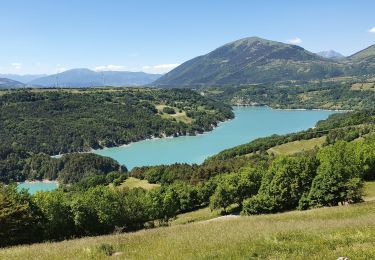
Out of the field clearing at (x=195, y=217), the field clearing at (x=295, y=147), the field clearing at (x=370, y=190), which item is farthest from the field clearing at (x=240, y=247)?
the field clearing at (x=295, y=147)

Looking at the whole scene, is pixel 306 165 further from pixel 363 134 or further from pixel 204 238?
pixel 363 134

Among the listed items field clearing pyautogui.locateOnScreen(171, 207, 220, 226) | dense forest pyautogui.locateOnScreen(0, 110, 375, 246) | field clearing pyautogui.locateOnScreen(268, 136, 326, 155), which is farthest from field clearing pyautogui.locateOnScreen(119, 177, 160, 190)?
field clearing pyautogui.locateOnScreen(268, 136, 326, 155)

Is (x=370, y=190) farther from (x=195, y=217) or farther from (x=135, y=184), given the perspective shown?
(x=135, y=184)

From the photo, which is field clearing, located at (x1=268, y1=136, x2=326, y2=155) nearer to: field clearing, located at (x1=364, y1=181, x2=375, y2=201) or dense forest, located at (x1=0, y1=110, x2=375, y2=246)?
dense forest, located at (x1=0, y1=110, x2=375, y2=246)

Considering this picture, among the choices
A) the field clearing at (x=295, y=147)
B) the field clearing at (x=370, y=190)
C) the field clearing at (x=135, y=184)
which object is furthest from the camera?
the field clearing at (x=295, y=147)

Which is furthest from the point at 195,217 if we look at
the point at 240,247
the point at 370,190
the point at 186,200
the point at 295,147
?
the point at 295,147

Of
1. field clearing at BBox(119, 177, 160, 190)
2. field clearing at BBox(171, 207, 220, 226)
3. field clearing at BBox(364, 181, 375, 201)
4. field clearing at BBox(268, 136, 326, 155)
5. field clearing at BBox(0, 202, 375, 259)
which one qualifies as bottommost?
field clearing at BBox(119, 177, 160, 190)

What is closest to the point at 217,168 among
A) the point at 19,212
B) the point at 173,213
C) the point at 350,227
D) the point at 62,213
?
the point at 173,213

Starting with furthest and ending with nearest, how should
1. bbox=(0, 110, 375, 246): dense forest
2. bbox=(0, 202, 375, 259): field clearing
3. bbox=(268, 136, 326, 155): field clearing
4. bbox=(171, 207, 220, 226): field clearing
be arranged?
bbox=(268, 136, 326, 155): field clearing
bbox=(171, 207, 220, 226): field clearing
bbox=(0, 110, 375, 246): dense forest
bbox=(0, 202, 375, 259): field clearing

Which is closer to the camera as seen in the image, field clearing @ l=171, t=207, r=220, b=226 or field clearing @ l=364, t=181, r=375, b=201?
field clearing @ l=364, t=181, r=375, b=201

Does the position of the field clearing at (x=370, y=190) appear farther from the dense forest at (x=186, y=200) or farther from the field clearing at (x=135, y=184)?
the field clearing at (x=135, y=184)

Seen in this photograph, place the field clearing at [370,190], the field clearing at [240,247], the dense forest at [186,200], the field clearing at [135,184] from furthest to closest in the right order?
the field clearing at [135,184]
the field clearing at [370,190]
the dense forest at [186,200]
the field clearing at [240,247]

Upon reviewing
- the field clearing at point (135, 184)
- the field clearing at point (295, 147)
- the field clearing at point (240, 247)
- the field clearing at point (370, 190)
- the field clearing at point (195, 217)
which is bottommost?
the field clearing at point (135, 184)

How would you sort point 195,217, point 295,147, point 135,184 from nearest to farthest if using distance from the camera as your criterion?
1. point 195,217
2. point 135,184
3. point 295,147
